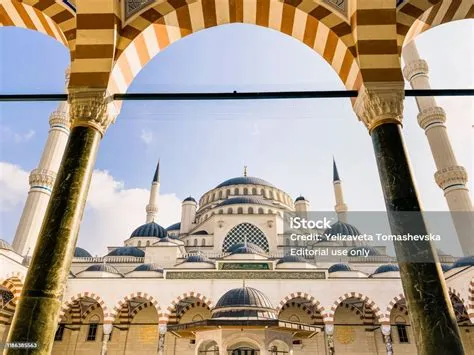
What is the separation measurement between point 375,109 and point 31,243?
16.3m

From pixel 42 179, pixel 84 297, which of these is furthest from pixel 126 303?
pixel 42 179

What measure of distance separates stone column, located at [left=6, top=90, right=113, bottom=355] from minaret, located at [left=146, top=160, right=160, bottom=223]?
77.2 ft

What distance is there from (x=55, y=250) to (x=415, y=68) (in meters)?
16.4

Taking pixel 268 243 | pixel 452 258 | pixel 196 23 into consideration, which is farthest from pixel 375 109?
pixel 268 243

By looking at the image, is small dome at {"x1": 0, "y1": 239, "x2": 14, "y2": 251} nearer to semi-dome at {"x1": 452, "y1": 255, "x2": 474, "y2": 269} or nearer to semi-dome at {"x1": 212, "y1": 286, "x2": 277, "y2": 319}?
semi-dome at {"x1": 212, "y1": 286, "x2": 277, "y2": 319}

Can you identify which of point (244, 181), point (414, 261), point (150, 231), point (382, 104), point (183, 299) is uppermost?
point (244, 181)

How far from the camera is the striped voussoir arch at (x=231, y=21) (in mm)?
3818

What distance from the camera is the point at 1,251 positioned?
12656 millimetres

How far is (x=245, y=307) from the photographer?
23.9ft

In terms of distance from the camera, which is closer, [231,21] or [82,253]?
[231,21]

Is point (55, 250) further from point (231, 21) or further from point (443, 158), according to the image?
point (443, 158)

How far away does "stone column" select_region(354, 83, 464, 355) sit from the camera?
2.35 metres

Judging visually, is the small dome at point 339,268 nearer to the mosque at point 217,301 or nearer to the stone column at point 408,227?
the mosque at point 217,301

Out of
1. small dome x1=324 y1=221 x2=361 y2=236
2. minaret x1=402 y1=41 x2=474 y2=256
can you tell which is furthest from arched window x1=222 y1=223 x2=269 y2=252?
minaret x1=402 y1=41 x2=474 y2=256
